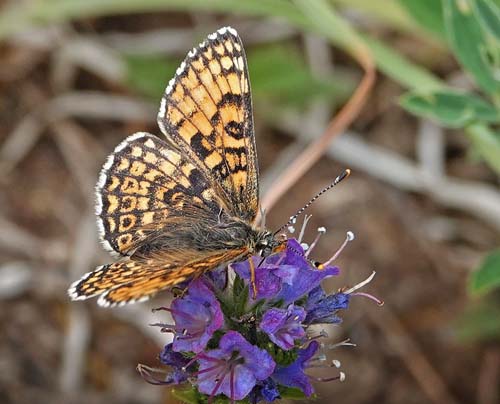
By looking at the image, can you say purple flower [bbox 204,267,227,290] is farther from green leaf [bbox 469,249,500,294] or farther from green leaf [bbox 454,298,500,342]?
green leaf [bbox 454,298,500,342]

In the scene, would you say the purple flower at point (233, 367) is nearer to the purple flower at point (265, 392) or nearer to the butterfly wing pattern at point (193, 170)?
the purple flower at point (265, 392)

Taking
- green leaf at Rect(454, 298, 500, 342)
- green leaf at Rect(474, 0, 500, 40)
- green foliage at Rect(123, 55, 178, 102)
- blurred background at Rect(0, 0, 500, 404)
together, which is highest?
green leaf at Rect(474, 0, 500, 40)

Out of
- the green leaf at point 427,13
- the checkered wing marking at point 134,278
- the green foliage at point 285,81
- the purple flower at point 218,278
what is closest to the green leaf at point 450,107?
the green leaf at point 427,13

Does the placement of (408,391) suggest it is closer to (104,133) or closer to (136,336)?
(136,336)

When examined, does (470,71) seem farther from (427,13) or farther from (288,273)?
(288,273)

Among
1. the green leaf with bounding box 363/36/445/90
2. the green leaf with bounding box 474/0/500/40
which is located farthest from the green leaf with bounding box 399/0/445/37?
the green leaf with bounding box 474/0/500/40

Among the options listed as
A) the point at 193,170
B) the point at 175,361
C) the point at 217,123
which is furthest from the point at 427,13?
the point at 175,361

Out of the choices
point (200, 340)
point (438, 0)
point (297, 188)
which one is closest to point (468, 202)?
point (297, 188)
